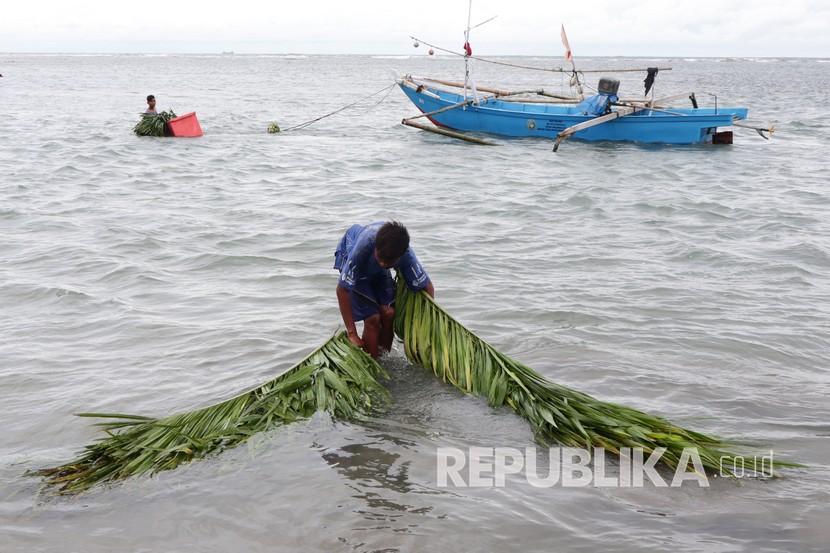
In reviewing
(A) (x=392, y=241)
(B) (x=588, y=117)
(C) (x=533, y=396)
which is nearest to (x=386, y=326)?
(A) (x=392, y=241)

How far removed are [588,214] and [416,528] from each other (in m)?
8.66

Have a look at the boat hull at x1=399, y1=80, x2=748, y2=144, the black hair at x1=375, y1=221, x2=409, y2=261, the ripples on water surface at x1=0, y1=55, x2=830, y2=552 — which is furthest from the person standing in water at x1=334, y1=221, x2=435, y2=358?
the boat hull at x1=399, y1=80, x2=748, y2=144

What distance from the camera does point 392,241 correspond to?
14.0ft

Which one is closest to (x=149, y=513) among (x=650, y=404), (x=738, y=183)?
(x=650, y=404)

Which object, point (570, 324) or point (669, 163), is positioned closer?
point (570, 324)

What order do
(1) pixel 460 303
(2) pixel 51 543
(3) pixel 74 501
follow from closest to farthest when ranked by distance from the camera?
(2) pixel 51 543 → (3) pixel 74 501 → (1) pixel 460 303

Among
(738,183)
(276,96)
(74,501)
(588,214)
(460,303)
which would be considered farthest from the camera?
(276,96)

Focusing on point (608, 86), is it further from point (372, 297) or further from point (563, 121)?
point (372, 297)

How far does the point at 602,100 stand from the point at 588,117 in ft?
1.74

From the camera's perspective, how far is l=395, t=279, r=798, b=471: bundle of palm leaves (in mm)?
3941

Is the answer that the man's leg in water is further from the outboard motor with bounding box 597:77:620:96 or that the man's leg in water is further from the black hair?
the outboard motor with bounding box 597:77:620:96

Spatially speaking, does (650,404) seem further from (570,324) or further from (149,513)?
(149,513)

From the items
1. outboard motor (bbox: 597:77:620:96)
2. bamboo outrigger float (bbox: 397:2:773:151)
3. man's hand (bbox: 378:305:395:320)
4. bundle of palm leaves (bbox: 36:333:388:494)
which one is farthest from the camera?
bamboo outrigger float (bbox: 397:2:773:151)

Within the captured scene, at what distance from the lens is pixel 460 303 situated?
286 inches
